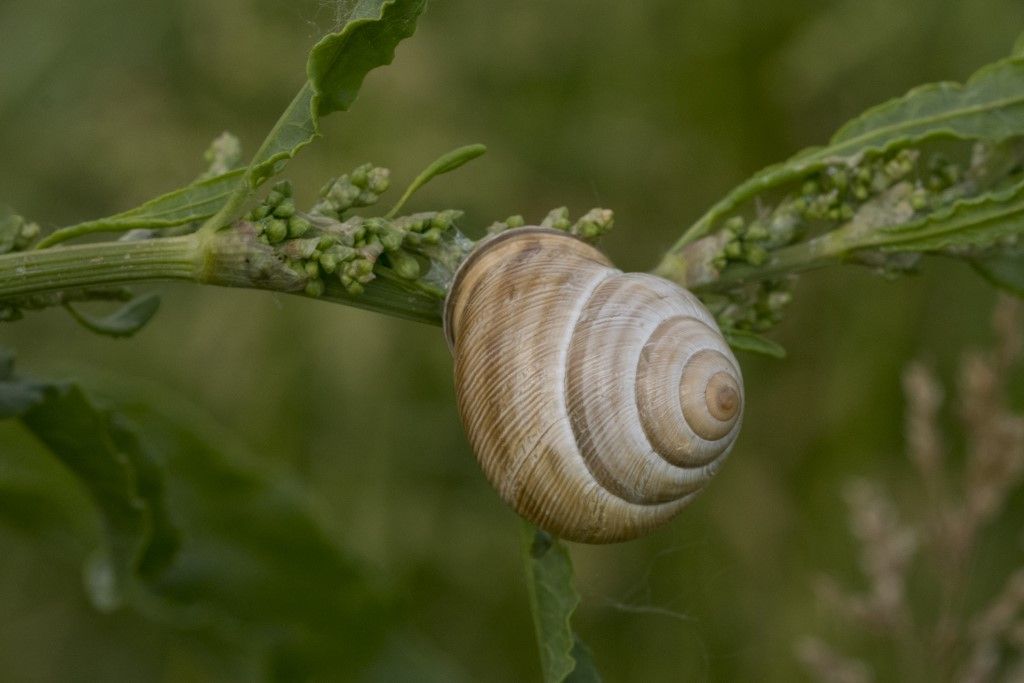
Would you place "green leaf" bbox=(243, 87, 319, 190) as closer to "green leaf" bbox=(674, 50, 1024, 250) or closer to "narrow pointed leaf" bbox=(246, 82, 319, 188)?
"narrow pointed leaf" bbox=(246, 82, 319, 188)

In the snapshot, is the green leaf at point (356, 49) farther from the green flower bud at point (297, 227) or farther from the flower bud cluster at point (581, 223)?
the flower bud cluster at point (581, 223)

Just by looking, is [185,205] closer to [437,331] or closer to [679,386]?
[679,386]

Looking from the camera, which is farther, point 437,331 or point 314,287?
point 437,331

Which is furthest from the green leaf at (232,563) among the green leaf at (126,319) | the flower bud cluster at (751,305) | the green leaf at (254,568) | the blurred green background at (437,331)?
the blurred green background at (437,331)

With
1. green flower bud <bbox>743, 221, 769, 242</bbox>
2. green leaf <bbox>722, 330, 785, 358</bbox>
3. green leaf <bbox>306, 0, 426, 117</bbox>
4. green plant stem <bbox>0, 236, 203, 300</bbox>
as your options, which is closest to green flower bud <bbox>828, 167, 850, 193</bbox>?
green flower bud <bbox>743, 221, 769, 242</bbox>

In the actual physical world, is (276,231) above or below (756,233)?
above

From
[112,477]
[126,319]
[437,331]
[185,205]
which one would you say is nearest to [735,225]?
[185,205]
